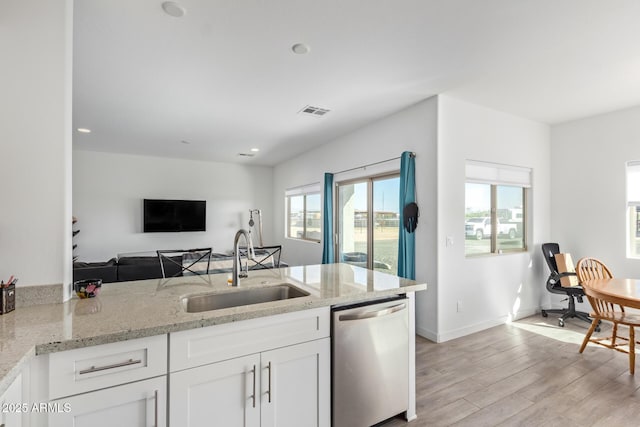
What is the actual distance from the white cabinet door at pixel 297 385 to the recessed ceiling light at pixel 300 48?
221cm

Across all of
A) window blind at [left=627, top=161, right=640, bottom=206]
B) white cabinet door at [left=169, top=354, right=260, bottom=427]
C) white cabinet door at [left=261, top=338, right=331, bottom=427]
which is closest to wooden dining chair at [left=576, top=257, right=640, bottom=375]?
window blind at [left=627, top=161, right=640, bottom=206]

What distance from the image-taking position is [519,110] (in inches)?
156

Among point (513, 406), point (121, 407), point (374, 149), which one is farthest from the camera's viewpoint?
point (374, 149)

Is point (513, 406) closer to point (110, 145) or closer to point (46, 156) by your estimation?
point (46, 156)

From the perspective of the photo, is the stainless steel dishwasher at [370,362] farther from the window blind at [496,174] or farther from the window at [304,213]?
the window at [304,213]

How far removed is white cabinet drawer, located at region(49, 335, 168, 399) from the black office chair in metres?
4.63

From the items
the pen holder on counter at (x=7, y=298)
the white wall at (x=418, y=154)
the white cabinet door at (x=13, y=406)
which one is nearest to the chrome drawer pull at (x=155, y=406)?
the white cabinet door at (x=13, y=406)

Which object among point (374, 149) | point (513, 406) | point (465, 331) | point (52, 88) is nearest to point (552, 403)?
point (513, 406)

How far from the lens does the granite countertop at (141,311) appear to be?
3.72 ft

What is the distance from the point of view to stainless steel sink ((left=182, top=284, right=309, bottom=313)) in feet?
6.23

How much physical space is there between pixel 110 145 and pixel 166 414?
236 inches

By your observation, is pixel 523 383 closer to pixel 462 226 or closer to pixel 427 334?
pixel 427 334

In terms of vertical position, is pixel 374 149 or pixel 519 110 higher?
pixel 519 110

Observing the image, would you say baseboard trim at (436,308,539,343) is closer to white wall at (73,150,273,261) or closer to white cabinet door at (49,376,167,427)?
white cabinet door at (49,376,167,427)
